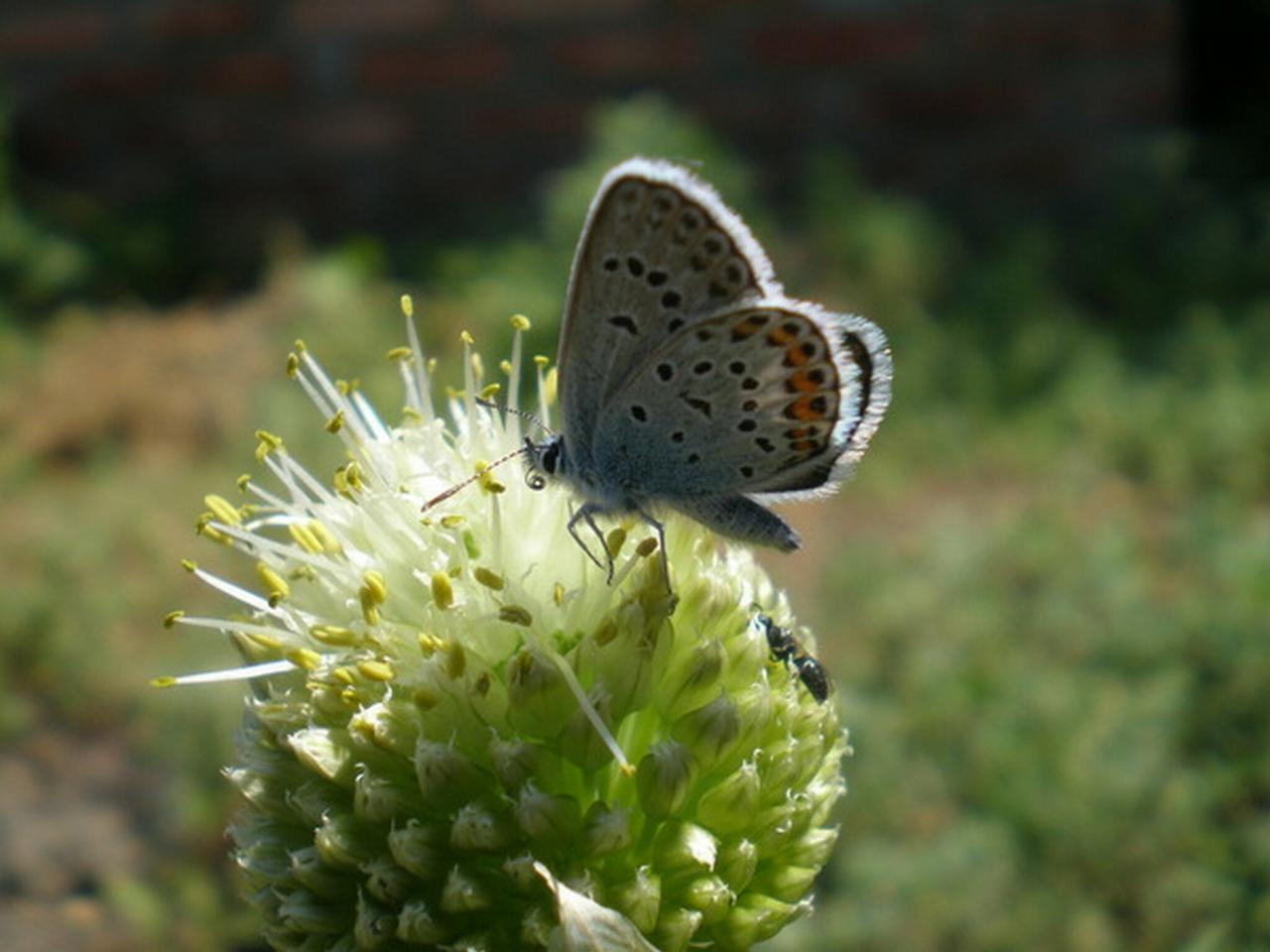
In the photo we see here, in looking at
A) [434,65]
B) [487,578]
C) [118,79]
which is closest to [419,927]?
[487,578]

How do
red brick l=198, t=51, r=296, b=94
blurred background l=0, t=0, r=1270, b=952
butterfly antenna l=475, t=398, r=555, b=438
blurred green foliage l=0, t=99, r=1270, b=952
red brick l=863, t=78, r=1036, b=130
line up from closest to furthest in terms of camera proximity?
butterfly antenna l=475, t=398, r=555, b=438, blurred green foliage l=0, t=99, r=1270, b=952, blurred background l=0, t=0, r=1270, b=952, red brick l=863, t=78, r=1036, b=130, red brick l=198, t=51, r=296, b=94

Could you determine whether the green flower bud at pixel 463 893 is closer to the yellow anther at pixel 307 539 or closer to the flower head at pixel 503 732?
the flower head at pixel 503 732

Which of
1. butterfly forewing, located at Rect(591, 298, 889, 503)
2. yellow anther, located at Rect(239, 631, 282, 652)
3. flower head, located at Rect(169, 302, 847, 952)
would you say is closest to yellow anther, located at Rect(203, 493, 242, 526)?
flower head, located at Rect(169, 302, 847, 952)

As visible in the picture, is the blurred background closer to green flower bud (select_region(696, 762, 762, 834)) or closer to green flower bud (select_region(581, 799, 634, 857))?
green flower bud (select_region(696, 762, 762, 834))

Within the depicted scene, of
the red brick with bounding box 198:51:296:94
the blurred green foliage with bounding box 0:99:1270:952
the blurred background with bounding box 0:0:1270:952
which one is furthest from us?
the red brick with bounding box 198:51:296:94

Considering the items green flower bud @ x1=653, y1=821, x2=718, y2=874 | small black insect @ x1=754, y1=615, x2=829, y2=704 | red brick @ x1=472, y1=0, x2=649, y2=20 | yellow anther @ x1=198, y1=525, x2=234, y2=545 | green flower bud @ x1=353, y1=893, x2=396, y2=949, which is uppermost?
red brick @ x1=472, y1=0, x2=649, y2=20

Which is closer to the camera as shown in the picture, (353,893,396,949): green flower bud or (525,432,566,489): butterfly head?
(353,893,396,949): green flower bud

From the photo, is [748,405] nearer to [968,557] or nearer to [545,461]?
[545,461]
